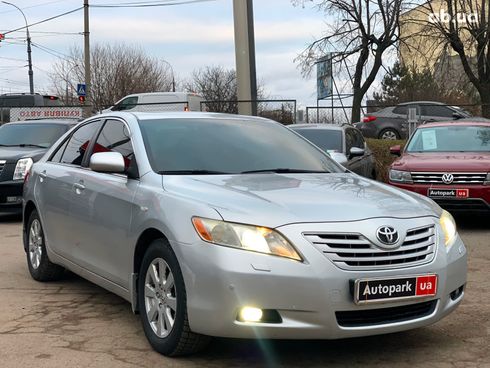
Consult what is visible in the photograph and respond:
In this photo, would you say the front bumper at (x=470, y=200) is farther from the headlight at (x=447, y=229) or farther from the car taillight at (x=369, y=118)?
the car taillight at (x=369, y=118)

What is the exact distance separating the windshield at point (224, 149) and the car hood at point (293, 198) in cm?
22

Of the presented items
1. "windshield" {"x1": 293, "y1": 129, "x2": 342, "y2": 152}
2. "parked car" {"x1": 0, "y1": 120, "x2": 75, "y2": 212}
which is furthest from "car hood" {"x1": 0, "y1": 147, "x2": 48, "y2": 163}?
"windshield" {"x1": 293, "y1": 129, "x2": 342, "y2": 152}

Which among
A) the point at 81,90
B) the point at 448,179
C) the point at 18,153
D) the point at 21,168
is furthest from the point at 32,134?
the point at 81,90

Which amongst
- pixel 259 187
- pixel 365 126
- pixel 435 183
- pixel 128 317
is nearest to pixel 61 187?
pixel 128 317

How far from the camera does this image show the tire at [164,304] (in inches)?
144

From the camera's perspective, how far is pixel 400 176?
9070 millimetres

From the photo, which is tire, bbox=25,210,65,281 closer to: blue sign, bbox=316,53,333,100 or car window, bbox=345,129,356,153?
car window, bbox=345,129,356,153

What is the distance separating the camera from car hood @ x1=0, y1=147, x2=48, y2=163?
10070 millimetres

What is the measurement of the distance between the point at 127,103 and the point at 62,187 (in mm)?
15818

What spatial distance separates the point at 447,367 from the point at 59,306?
3120mm

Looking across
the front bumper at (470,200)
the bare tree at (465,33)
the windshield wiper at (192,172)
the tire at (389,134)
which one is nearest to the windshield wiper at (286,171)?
the windshield wiper at (192,172)

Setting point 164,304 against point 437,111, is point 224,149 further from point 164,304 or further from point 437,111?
point 437,111

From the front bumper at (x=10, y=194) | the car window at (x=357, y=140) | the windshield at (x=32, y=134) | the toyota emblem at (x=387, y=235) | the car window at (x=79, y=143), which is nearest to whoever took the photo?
the toyota emblem at (x=387, y=235)

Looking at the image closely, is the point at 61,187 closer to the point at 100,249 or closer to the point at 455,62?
the point at 100,249
